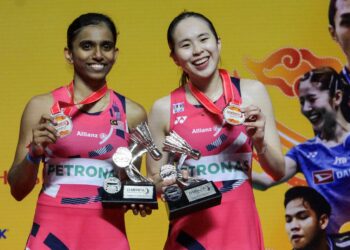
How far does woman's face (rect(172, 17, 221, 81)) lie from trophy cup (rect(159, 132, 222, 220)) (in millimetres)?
284

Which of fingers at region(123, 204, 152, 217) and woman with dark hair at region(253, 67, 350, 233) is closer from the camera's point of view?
fingers at region(123, 204, 152, 217)

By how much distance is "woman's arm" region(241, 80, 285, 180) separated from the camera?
7.76 ft

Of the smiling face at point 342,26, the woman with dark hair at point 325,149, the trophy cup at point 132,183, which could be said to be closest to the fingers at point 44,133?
the trophy cup at point 132,183

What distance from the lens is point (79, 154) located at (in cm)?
256

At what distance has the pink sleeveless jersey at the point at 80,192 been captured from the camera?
253cm

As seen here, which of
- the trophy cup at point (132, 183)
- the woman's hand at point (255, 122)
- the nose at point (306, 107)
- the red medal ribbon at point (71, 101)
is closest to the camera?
the woman's hand at point (255, 122)

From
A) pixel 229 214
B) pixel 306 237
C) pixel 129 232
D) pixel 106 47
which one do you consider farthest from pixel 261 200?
pixel 106 47

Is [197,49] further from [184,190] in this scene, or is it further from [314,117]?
[314,117]

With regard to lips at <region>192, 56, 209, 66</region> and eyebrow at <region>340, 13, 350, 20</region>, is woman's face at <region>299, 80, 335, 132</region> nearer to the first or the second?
eyebrow at <region>340, 13, 350, 20</region>

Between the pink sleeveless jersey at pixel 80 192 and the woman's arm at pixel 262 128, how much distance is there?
0.53 m

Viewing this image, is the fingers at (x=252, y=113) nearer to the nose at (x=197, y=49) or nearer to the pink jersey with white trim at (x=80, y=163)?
the nose at (x=197, y=49)

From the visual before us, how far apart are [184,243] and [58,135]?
0.62 metres

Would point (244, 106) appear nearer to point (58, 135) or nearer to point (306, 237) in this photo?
point (58, 135)

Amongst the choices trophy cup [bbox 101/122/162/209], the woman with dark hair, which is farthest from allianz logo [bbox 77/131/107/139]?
the woman with dark hair
